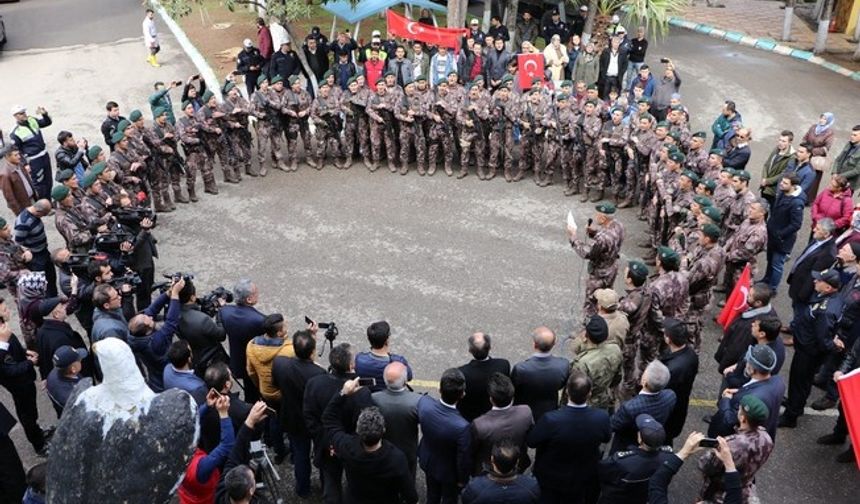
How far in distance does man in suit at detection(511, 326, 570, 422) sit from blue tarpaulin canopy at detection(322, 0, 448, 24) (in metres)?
11.5

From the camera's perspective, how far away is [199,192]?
11.7 metres

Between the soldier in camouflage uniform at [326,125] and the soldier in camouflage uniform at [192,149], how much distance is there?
5.99 ft

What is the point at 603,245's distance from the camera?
782cm

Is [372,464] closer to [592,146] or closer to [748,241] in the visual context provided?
[748,241]

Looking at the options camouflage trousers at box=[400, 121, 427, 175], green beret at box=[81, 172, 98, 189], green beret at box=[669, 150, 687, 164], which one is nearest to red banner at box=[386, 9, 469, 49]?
camouflage trousers at box=[400, 121, 427, 175]

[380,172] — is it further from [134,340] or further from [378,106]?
[134,340]

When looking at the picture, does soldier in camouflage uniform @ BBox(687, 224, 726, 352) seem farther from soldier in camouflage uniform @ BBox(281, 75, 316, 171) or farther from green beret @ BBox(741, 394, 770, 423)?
soldier in camouflage uniform @ BBox(281, 75, 316, 171)

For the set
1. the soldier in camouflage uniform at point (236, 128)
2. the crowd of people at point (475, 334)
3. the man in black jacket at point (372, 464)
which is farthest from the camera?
the soldier in camouflage uniform at point (236, 128)

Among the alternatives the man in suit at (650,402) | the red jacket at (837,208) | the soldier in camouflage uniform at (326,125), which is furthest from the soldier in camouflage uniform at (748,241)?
the soldier in camouflage uniform at (326,125)

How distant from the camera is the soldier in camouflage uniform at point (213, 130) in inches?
443

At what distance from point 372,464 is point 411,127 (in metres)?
8.20

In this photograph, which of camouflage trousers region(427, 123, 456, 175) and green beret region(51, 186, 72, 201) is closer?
green beret region(51, 186, 72, 201)

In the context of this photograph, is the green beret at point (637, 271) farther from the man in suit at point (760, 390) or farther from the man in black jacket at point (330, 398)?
the man in black jacket at point (330, 398)

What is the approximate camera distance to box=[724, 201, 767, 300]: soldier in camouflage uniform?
7906 millimetres
